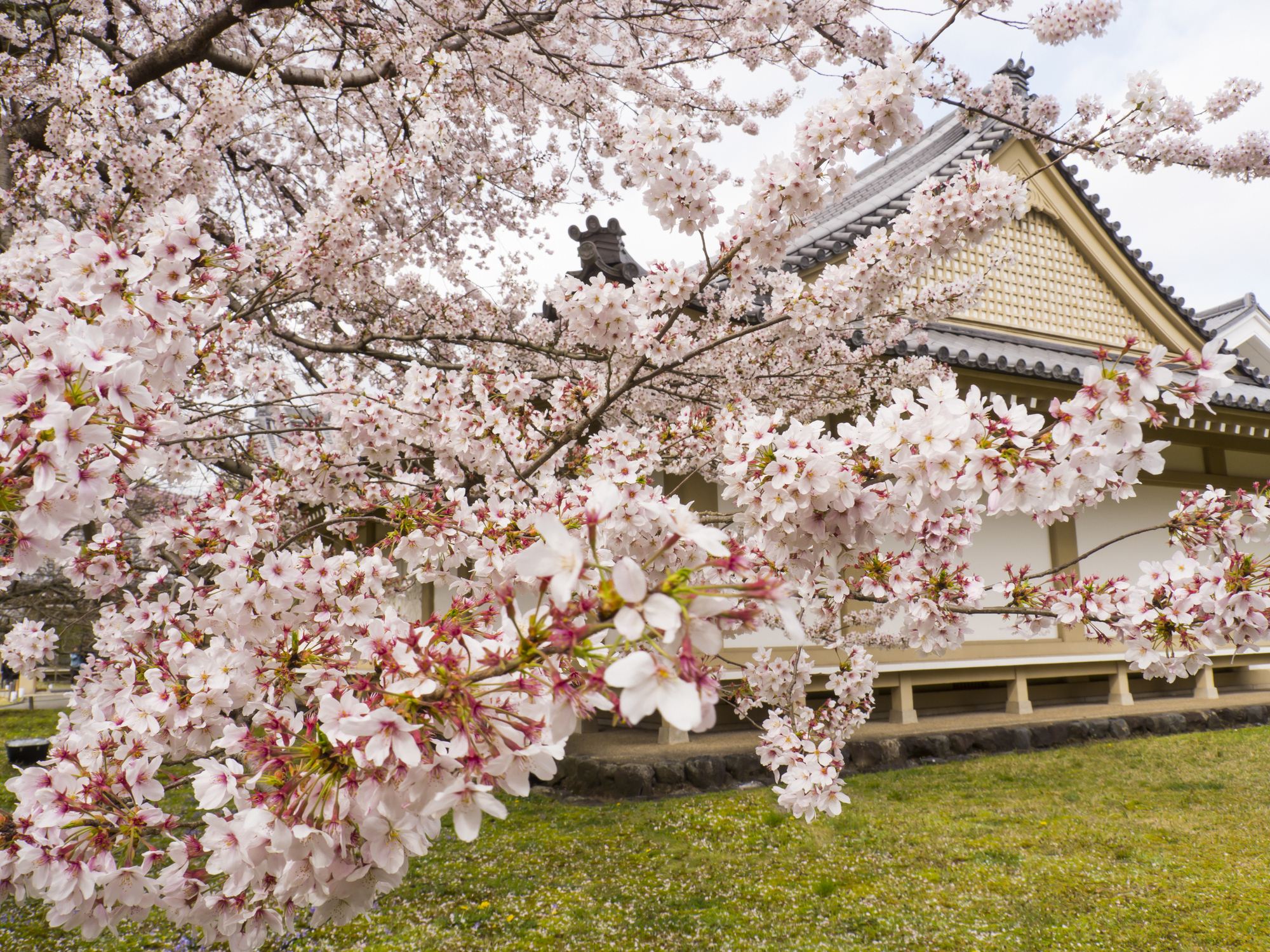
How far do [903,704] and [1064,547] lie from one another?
9.32 feet

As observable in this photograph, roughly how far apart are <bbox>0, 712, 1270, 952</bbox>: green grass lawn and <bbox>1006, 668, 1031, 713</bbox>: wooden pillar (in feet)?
7.35

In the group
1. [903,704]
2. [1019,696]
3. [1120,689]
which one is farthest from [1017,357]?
[1120,689]

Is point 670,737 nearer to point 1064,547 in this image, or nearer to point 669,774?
point 669,774

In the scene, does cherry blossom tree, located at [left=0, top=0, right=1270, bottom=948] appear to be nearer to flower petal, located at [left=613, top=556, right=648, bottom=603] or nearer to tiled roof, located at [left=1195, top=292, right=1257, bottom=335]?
flower petal, located at [left=613, top=556, right=648, bottom=603]

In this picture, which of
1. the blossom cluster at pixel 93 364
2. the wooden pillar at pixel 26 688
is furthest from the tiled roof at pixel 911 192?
the wooden pillar at pixel 26 688

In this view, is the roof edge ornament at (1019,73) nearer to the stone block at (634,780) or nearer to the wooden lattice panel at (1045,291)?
the wooden lattice panel at (1045,291)

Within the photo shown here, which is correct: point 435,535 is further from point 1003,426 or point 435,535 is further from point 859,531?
point 1003,426

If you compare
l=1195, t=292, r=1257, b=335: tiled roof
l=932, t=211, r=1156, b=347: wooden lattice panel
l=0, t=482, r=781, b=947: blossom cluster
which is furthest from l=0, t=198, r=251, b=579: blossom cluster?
l=1195, t=292, r=1257, b=335: tiled roof

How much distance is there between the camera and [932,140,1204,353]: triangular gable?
33.8 ft

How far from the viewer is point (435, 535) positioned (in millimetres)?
3156

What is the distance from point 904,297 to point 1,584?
5314 mm

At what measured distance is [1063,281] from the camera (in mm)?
10945

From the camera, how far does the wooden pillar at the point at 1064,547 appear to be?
9.02 m

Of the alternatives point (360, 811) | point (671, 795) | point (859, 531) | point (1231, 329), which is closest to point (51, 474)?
point (360, 811)
